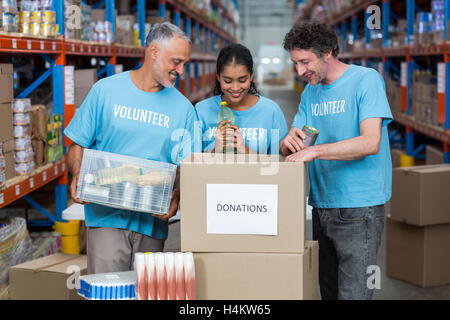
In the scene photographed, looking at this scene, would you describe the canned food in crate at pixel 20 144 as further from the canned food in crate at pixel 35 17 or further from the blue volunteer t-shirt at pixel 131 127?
the blue volunteer t-shirt at pixel 131 127

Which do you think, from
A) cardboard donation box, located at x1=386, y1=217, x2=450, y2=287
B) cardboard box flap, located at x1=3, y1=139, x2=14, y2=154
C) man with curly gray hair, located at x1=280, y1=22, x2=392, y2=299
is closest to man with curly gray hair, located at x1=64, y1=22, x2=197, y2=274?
man with curly gray hair, located at x1=280, y1=22, x2=392, y2=299

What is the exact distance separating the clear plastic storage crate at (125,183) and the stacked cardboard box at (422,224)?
2496mm

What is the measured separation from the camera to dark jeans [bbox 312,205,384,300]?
264 centimetres

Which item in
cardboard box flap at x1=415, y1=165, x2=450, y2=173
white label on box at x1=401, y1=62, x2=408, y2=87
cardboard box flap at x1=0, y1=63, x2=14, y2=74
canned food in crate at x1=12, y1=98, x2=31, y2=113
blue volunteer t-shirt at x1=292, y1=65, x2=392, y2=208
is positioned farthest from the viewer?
white label on box at x1=401, y1=62, x2=408, y2=87

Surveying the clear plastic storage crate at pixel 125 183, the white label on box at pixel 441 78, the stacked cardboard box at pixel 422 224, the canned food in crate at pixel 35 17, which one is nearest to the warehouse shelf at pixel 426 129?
the white label on box at pixel 441 78

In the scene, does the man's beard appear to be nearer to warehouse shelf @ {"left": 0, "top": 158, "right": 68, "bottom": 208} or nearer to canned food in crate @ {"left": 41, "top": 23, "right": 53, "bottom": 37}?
warehouse shelf @ {"left": 0, "top": 158, "right": 68, "bottom": 208}

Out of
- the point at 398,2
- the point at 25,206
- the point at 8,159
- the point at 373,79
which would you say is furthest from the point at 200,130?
the point at 398,2

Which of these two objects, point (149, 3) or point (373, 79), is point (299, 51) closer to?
point (373, 79)

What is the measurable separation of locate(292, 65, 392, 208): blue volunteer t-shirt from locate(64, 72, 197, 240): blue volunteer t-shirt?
0.59 m

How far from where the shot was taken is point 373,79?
2555 mm

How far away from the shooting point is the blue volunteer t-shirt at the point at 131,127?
268 centimetres

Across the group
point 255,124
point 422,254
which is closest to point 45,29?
point 255,124

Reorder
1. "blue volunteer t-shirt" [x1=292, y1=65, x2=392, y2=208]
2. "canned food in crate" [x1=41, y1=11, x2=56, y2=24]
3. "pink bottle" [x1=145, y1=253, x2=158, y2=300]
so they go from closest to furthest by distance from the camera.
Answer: "pink bottle" [x1=145, y1=253, x2=158, y2=300] → "blue volunteer t-shirt" [x1=292, y1=65, x2=392, y2=208] → "canned food in crate" [x1=41, y1=11, x2=56, y2=24]

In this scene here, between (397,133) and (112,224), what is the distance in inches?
329
